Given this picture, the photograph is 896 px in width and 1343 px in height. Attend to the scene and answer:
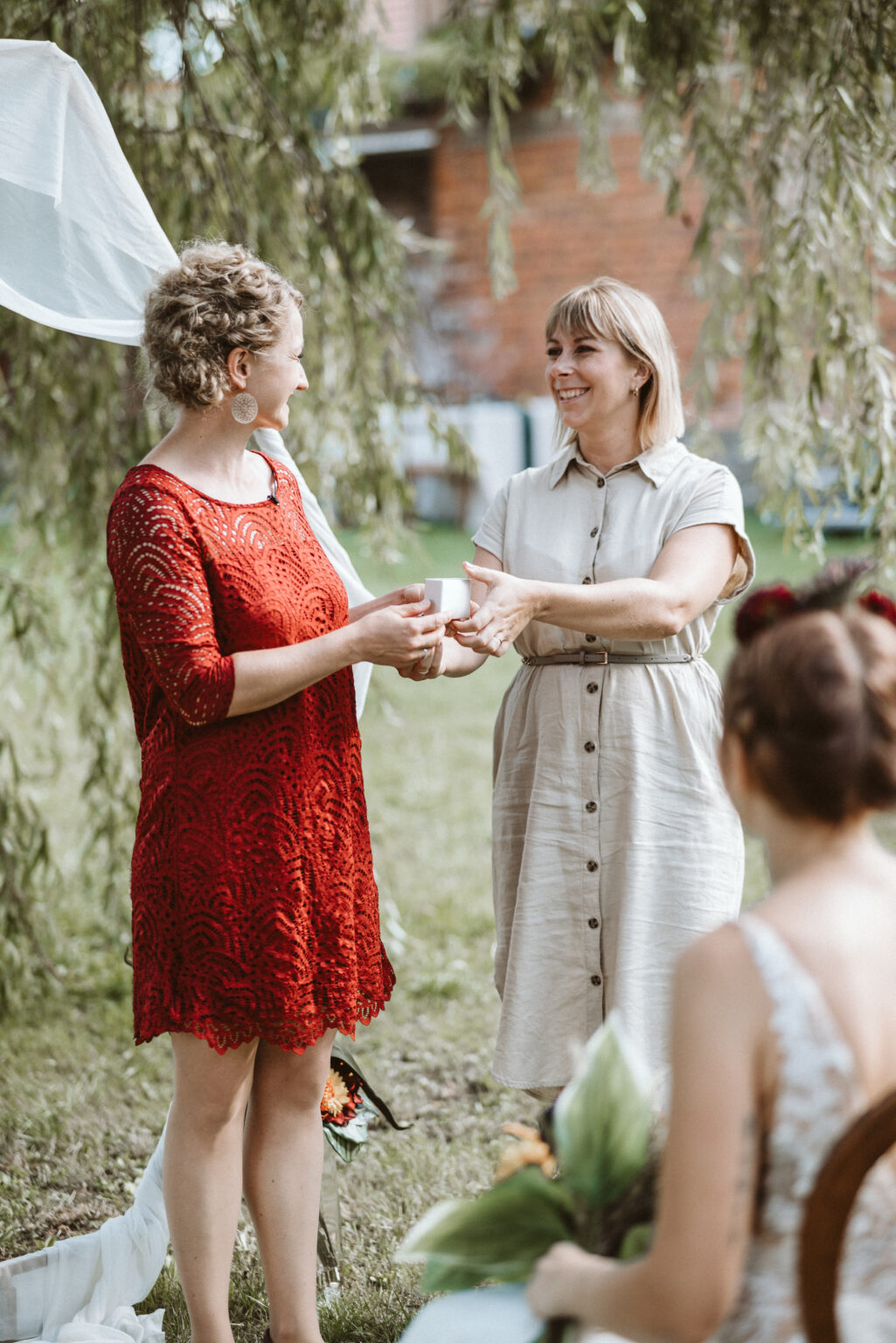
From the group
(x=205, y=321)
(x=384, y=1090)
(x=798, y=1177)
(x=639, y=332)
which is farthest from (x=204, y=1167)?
(x=384, y=1090)

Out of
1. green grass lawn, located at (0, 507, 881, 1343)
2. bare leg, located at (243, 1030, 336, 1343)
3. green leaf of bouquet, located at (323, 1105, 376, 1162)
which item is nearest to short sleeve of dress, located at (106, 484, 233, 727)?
bare leg, located at (243, 1030, 336, 1343)

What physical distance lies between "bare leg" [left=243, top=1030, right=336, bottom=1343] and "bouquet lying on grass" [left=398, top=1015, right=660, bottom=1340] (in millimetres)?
896

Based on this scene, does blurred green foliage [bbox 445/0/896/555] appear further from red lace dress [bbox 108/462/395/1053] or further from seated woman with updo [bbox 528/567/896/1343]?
seated woman with updo [bbox 528/567/896/1343]

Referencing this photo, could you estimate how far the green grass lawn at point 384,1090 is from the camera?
290cm

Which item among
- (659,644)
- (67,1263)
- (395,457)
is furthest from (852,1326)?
(395,457)

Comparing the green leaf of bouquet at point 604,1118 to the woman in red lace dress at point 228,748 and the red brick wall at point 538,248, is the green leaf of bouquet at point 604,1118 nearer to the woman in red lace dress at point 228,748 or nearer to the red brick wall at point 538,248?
the woman in red lace dress at point 228,748

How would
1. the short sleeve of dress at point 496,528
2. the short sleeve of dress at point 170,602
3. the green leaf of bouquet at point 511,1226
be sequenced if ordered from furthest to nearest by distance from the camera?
the short sleeve of dress at point 496,528, the short sleeve of dress at point 170,602, the green leaf of bouquet at point 511,1226

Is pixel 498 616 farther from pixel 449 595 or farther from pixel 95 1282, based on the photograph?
pixel 95 1282

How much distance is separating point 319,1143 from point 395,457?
2.46 meters

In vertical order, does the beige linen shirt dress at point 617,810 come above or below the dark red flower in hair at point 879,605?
below

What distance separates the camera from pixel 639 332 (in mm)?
2426

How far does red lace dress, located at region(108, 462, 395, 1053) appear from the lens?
6.66 ft

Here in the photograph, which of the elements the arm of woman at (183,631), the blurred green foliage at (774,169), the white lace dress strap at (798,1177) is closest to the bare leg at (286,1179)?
the arm of woman at (183,631)

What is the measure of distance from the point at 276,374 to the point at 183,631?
459mm
